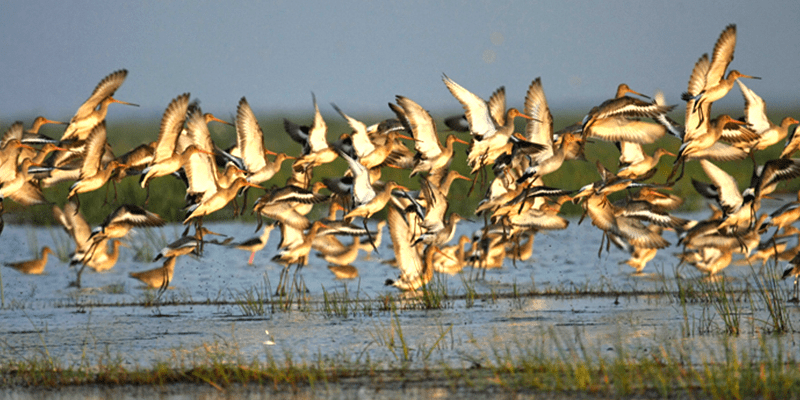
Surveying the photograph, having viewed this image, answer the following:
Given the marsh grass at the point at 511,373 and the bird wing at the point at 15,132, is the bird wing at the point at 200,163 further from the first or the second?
the marsh grass at the point at 511,373

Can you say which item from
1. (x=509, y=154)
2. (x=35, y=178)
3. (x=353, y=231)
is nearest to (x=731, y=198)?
(x=509, y=154)

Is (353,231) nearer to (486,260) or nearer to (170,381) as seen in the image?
(486,260)

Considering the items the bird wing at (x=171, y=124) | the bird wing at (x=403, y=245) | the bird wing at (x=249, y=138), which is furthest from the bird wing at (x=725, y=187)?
the bird wing at (x=171, y=124)

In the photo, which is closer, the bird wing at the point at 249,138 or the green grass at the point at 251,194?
the bird wing at the point at 249,138

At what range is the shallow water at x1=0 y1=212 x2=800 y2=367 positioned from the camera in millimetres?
9742

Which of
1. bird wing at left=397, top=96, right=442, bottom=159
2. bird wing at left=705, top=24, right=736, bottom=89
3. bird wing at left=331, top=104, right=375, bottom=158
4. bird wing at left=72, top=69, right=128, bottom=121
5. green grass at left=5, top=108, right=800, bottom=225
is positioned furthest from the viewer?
green grass at left=5, top=108, right=800, bottom=225

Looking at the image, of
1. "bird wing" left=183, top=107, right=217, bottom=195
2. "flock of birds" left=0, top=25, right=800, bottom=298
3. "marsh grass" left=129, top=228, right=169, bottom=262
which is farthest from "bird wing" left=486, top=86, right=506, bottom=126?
"marsh grass" left=129, top=228, right=169, bottom=262

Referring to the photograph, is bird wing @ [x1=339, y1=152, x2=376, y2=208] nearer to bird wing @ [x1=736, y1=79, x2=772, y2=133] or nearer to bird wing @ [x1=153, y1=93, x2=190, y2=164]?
bird wing @ [x1=153, y1=93, x2=190, y2=164]

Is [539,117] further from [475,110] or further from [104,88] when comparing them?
[104,88]

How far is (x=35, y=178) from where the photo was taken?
1463cm

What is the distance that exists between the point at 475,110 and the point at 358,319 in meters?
3.43

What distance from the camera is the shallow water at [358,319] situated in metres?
9.74

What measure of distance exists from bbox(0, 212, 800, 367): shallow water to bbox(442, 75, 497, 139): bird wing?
2.31 meters

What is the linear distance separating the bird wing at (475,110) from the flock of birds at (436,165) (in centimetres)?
2
